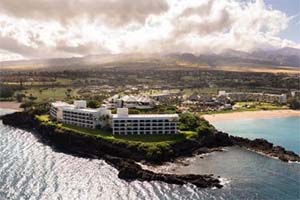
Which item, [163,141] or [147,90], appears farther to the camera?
[147,90]

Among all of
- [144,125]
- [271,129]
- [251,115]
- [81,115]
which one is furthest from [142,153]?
[251,115]

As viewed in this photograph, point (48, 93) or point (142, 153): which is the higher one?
point (48, 93)

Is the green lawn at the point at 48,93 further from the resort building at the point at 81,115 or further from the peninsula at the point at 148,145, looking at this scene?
the peninsula at the point at 148,145

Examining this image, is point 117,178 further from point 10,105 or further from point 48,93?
point 48,93

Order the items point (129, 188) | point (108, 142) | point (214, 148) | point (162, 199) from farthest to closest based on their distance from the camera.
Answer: point (214, 148) → point (108, 142) → point (129, 188) → point (162, 199)

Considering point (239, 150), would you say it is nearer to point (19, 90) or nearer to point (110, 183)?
point (110, 183)

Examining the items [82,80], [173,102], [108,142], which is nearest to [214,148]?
[108,142]
